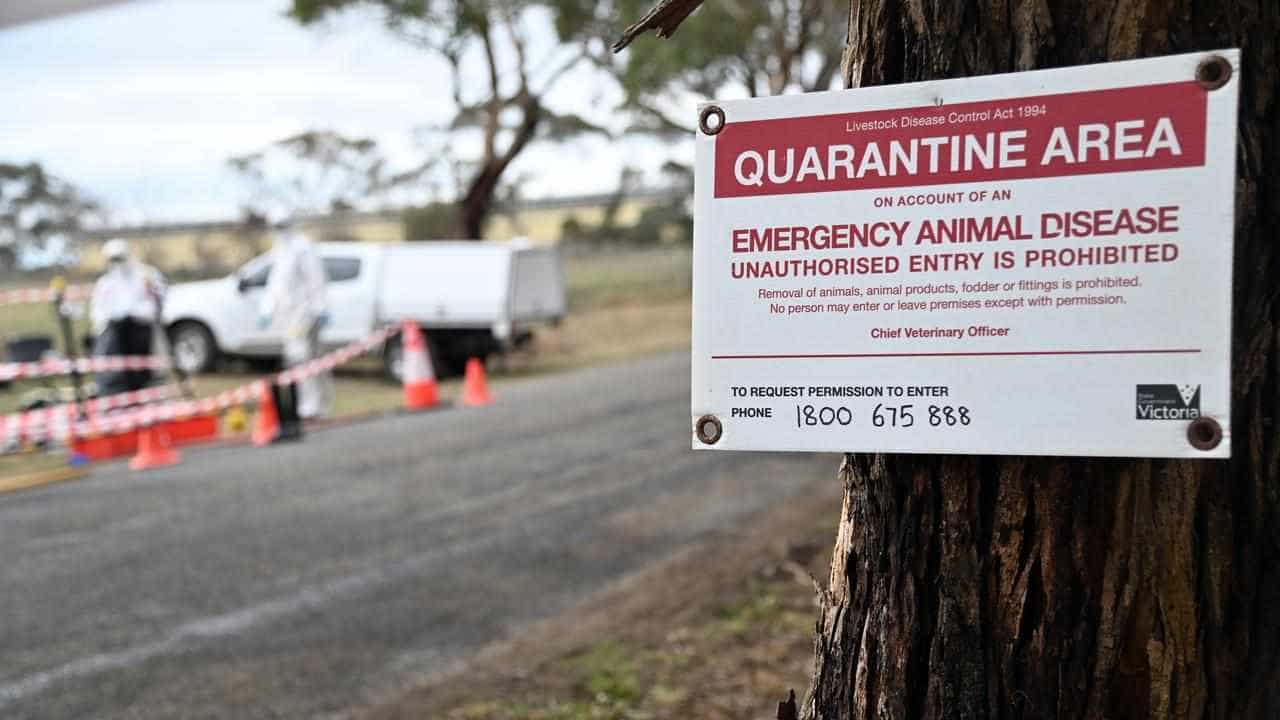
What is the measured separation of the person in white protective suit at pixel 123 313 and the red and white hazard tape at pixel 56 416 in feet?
0.62

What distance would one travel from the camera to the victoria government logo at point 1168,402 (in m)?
1.63

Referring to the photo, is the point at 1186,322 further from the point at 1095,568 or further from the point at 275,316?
the point at 275,316

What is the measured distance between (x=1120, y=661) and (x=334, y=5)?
86.9 feet

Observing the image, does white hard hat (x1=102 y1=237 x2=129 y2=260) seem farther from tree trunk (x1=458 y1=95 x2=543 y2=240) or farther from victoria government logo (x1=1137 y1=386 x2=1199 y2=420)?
tree trunk (x1=458 y1=95 x2=543 y2=240)

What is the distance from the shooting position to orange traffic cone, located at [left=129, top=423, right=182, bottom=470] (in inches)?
392

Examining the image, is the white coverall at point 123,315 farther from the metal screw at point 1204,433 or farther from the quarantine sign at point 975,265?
the metal screw at point 1204,433

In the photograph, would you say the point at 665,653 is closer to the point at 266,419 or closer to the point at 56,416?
the point at 266,419

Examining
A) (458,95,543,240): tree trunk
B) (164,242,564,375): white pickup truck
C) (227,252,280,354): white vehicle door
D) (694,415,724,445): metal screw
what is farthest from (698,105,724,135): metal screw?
(458,95,543,240): tree trunk

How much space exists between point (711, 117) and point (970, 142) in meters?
0.39

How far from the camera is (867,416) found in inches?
71.1

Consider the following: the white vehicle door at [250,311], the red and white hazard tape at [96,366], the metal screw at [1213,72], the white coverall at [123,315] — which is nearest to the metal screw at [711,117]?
the metal screw at [1213,72]

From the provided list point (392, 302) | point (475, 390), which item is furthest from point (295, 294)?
point (392, 302)

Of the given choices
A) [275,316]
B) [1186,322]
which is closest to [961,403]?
[1186,322]

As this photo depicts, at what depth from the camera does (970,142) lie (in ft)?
5.72
